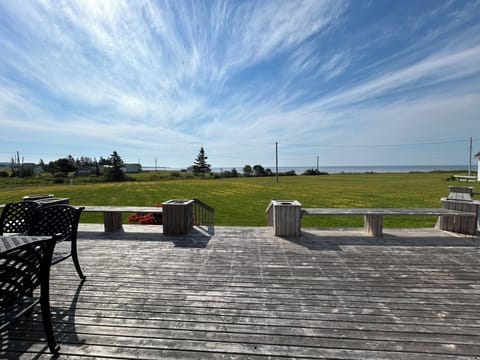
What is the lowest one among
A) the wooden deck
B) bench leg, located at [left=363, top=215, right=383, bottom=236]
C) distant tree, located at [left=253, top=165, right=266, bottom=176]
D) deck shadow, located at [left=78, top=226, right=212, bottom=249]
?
the wooden deck

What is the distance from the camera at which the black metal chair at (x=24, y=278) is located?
169 cm

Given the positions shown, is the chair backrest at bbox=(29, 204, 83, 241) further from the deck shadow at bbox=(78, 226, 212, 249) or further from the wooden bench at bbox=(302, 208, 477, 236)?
the wooden bench at bbox=(302, 208, 477, 236)

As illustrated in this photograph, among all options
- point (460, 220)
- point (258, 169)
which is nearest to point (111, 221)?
point (460, 220)

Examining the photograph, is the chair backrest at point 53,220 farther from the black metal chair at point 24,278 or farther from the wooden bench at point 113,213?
the wooden bench at point 113,213

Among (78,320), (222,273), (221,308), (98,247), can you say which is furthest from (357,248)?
(98,247)

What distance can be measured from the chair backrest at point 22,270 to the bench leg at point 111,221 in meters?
3.73

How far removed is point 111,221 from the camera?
18.1 feet

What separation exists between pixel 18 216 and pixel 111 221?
2.06 m

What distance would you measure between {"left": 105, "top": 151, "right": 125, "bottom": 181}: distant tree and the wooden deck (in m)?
47.9

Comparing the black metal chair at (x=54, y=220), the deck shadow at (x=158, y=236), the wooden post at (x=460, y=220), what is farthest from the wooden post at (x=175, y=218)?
the wooden post at (x=460, y=220)

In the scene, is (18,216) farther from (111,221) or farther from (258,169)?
(258,169)

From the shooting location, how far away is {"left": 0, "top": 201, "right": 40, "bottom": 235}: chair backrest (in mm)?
3404

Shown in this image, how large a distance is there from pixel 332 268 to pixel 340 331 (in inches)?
57.8

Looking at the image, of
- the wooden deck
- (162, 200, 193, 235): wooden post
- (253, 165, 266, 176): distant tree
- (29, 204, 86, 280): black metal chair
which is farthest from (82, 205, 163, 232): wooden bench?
(253, 165, 266, 176): distant tree
